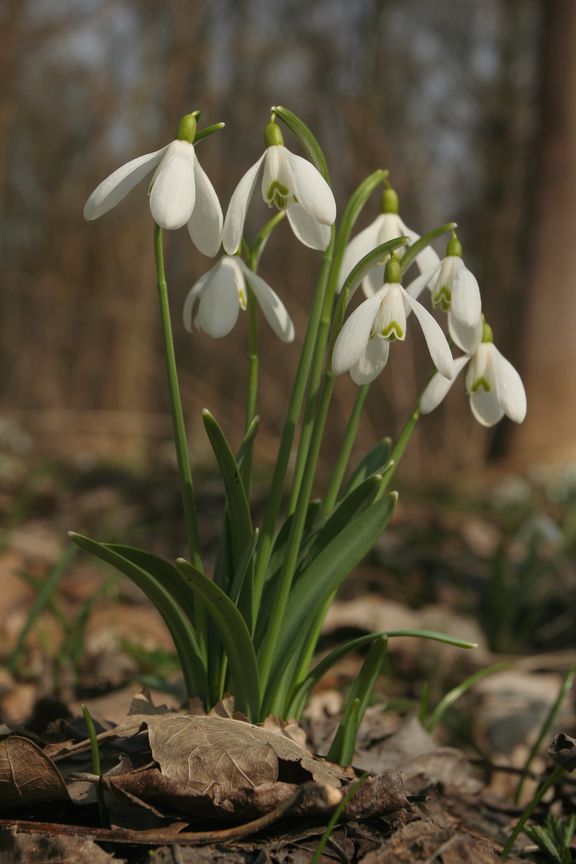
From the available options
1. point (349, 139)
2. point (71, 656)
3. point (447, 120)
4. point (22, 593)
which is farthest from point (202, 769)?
point (447, 120)

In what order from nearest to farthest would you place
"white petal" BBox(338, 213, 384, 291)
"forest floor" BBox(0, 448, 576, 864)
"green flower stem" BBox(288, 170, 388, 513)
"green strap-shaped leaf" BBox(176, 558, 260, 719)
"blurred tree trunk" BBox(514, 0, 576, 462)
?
1. "forest floor" BBox(0, 448, 576, 864)
2. "green strap-shaped leaf" BBox(176, 558, 260, 719)
3. "green flower stem" BBox(288, 170, 388, 513)
4. "white petal" BBox(338, 213, 384, 291)
5. "blurred tree trunk" BBox(514, 0, 576, 462)

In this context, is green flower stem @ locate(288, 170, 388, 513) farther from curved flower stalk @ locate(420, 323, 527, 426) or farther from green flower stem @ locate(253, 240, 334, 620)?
curved flower stalk @ locate(420, 323, 527, 426)

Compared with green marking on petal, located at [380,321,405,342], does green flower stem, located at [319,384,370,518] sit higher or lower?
lower

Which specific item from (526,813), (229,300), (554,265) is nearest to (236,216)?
(229,300)

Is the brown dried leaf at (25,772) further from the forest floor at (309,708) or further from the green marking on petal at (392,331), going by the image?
the green marking on petal at (392,331)

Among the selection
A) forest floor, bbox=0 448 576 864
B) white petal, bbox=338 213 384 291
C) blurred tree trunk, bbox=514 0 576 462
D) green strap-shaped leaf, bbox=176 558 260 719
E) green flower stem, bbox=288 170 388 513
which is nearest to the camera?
forest floor, bbox=0 448 576 864

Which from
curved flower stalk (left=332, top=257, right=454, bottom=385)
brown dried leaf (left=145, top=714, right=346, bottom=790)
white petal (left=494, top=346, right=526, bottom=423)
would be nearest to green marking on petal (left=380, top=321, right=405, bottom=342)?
curved flower stalk (left=332, top=257, right=454, bottom=385)

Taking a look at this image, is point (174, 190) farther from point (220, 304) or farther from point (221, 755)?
point (221, 755)
